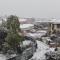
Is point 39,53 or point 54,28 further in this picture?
point 54,28

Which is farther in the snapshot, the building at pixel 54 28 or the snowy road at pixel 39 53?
the building at pixel 54 28

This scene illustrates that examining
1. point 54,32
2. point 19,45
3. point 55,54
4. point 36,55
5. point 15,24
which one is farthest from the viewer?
point 54,32

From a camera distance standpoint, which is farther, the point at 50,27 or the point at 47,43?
the point at 50,27

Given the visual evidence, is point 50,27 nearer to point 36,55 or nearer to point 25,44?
point 25,44

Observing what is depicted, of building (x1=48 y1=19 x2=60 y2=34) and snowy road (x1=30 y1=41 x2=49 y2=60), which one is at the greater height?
building (x1=48 y1=19 x2=60 y2=34)

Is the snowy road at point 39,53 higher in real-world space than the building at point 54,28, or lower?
lower

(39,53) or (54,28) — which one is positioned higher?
(54,28)

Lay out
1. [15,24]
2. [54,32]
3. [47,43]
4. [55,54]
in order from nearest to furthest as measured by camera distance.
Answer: [55,54] → [15,24] → [47,43] → [54,32]

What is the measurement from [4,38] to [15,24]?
1.29ft

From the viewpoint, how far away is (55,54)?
364 cm

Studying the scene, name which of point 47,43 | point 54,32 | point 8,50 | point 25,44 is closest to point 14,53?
point 8,50

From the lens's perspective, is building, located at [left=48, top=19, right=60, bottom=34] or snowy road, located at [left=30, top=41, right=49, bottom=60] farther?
building, located at [left=48, top=19, right=60, bottom=34]

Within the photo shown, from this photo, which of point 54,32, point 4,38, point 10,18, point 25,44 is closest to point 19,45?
point 25,44

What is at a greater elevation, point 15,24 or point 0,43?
point 15,24
